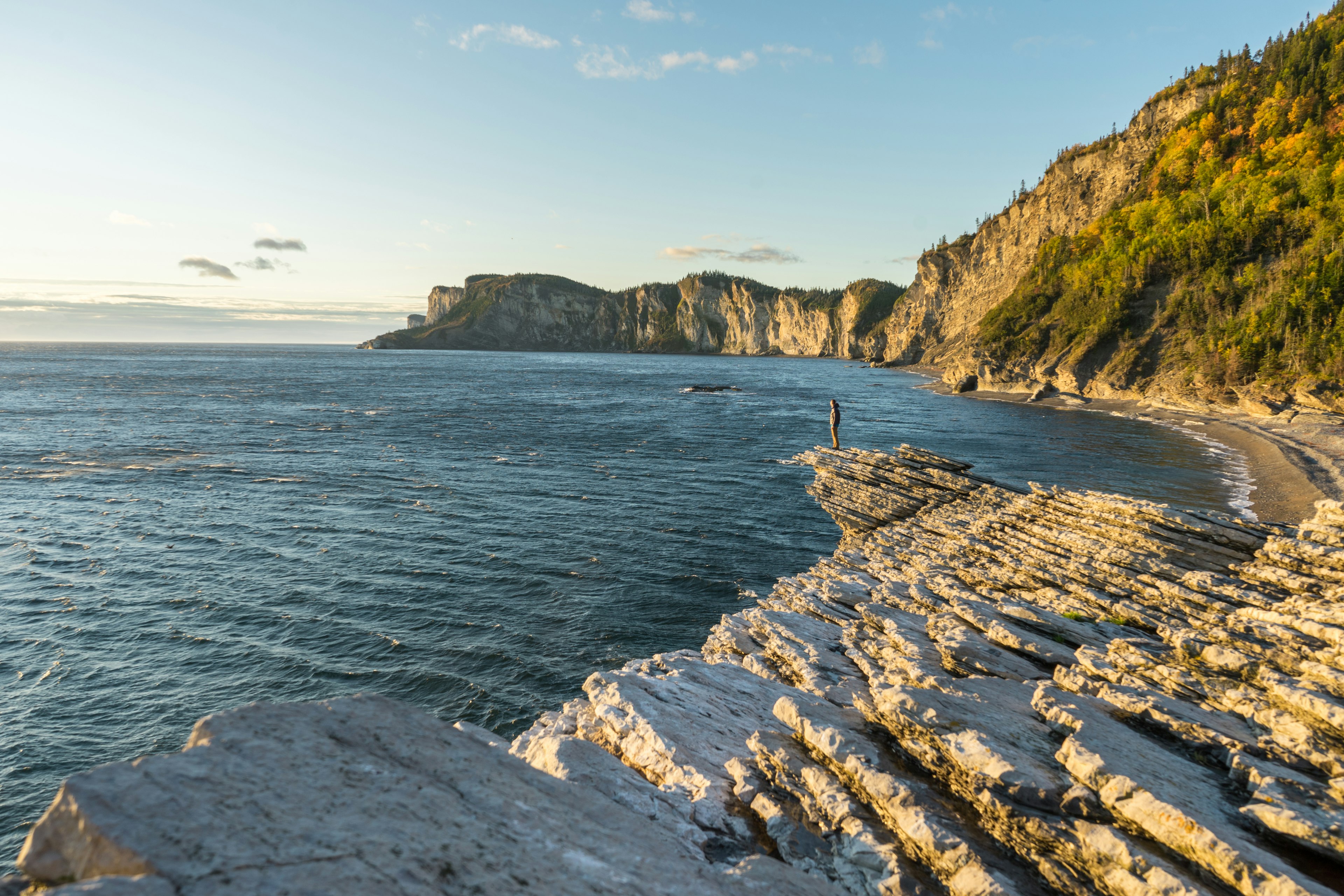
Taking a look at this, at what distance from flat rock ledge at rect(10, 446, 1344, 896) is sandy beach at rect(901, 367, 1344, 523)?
21.6m

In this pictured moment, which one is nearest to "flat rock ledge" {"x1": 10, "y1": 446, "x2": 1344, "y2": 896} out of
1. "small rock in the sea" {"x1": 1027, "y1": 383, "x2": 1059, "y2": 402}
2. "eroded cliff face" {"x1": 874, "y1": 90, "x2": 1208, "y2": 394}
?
"small rock in the sea" {"x1": 1027, "y1": 383, "x2": 1059, "y2": 402}

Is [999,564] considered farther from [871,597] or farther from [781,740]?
[781,740]

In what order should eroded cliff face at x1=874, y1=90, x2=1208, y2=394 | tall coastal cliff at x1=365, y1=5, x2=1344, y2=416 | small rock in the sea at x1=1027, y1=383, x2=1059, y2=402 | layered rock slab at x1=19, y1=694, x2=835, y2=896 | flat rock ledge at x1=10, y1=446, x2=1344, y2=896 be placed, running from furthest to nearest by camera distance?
eroded cliff face at x1=874, y1=90, x2=1208, y2=394, small rock in the sea at x1=1027, y1=383, x2=1059, y2=402, tall coastal cliff at x1=365, y1=5, x2=1344, y2=416, flat rock ledge at x1=10, y1=446, x2=1344, y2=896, layered rock slab at x1=19, y1=694, x2=835, y2=896

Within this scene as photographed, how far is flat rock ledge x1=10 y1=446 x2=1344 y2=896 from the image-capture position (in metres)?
4.87

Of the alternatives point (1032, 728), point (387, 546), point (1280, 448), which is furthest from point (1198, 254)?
point (387, 546)

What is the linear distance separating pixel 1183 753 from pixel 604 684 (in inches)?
375

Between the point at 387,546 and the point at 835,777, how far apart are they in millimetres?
25890

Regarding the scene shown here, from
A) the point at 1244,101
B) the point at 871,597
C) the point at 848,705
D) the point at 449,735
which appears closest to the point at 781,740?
the point at 848,705

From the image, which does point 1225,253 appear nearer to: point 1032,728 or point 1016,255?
point 1016,255

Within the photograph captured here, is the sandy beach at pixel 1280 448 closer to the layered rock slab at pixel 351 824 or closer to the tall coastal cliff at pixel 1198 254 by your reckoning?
the tall coastal cliff at pixel 1198 254

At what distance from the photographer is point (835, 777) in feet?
29.7

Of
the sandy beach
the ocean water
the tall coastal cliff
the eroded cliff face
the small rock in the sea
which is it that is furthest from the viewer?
the eroded cliff face

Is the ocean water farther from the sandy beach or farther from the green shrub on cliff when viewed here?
the green shrub on cliff

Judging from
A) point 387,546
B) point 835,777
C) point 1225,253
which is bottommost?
point 387,546
